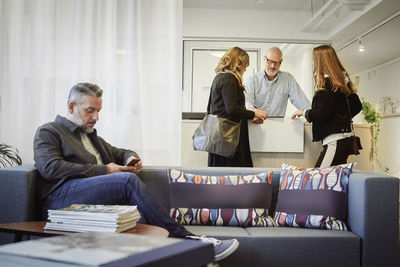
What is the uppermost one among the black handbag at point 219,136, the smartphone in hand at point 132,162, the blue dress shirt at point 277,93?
the blue dress shirt at point 277,93

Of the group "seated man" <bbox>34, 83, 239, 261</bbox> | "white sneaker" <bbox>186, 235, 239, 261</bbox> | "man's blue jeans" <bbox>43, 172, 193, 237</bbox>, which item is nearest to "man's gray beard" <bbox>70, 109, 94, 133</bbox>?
"seated man" <bbox>34, 83, 239, 261</bbox>

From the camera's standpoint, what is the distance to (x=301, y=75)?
8.00 m

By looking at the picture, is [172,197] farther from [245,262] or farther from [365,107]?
[365,107]

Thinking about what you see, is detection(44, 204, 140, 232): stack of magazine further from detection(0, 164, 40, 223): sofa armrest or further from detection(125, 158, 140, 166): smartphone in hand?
detection(125, 158, 140, 166): smartphone in hand

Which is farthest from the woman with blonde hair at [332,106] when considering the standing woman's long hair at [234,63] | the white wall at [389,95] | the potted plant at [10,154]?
the white wall at [389,95]

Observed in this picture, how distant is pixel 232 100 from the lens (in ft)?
10.4

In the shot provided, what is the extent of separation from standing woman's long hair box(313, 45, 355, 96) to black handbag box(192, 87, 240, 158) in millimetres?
641

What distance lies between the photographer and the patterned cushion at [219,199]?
2621 millimetres

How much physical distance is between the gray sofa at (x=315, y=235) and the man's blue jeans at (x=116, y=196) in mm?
162

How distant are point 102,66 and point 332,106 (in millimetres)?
1710

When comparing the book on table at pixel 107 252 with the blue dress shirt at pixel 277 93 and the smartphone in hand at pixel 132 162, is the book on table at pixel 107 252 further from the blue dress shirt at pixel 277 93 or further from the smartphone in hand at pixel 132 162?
the blue dress shirt at pixel 277 93

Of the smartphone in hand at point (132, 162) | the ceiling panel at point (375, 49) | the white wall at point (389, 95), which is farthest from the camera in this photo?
the white wall at point (389, 95)

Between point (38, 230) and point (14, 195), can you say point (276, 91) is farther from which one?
point (38, 230)

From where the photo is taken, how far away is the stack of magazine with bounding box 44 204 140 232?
1.69 m
